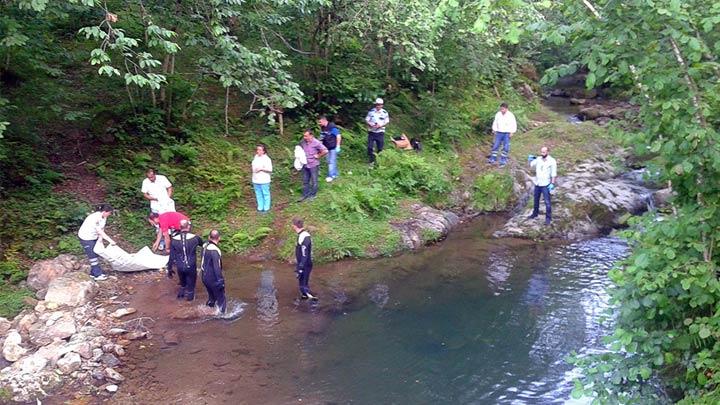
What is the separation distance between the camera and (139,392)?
9203 millimetres

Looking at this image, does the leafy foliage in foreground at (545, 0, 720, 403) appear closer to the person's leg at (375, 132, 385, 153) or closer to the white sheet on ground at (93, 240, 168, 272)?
the white sheet on ground at (93, 240, 168, 272)

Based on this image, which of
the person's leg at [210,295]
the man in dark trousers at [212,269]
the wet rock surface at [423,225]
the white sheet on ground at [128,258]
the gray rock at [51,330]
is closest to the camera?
the gray rock at [51,330]

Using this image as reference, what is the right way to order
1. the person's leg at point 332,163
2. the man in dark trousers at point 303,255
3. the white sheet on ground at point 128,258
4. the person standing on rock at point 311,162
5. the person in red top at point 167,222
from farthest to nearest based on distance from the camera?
the person's leg at point 332,163
the person standing on rock at point 311,162
the person in red top at point 167,222
the white sheet on ground at point 128,258
the man in dark trousers at point 303,255

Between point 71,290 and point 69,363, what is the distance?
2.37 m

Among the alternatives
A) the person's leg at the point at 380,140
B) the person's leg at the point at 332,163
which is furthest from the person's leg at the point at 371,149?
the person's leg at the point at 332,163

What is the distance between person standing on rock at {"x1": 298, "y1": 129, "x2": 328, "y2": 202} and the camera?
50.8ft

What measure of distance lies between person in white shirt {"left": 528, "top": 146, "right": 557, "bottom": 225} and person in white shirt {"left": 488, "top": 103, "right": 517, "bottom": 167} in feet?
8.47

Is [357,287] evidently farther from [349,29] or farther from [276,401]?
[349,29]

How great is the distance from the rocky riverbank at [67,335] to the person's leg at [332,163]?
6.44 m

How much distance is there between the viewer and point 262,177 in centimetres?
1497

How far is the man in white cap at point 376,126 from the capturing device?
57.6 ft

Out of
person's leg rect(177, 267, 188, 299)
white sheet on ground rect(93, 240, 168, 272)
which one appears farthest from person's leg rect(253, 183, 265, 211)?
person's leg rect(177, 267, 188, 299)

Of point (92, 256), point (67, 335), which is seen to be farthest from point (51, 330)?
point (92, 256)

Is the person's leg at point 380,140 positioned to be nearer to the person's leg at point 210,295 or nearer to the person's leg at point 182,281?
the person's leg at point 182,281
